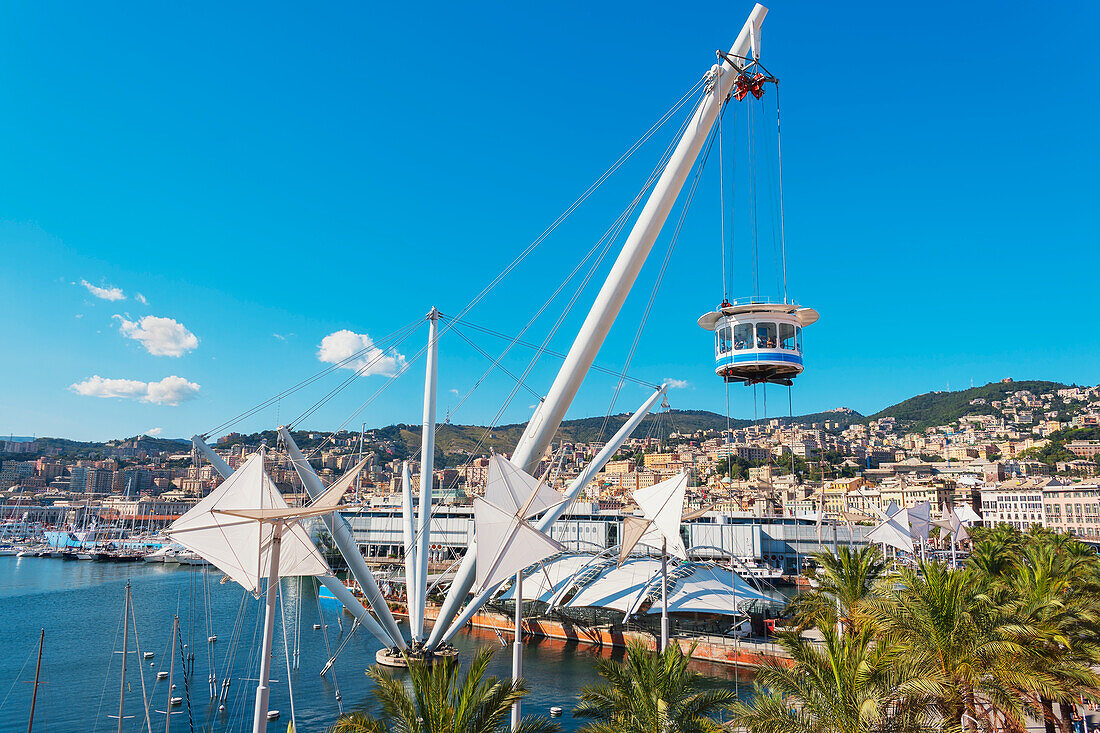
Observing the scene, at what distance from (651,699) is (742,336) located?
11.2 meters

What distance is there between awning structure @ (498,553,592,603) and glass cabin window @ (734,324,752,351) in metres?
22.8

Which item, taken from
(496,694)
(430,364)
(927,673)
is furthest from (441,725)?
(430,364)

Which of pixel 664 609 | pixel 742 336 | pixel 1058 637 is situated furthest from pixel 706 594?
pixel 1058 637

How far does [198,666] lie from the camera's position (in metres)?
30.2

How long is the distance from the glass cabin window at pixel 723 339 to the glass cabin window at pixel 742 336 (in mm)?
386

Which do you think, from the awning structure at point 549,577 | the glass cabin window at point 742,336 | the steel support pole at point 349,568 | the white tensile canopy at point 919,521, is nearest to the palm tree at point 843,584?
the glass cabin window at point 742,336

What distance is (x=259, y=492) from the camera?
12617 mm

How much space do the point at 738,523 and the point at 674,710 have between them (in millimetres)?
63343

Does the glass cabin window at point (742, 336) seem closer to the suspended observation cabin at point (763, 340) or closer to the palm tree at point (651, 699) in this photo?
the suspended observation cabin at point (763, 340)

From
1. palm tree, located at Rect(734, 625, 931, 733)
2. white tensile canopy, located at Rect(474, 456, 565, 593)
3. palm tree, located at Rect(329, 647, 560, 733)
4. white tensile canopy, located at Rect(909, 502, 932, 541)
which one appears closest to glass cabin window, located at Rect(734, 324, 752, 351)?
white tensile canopy, located at Rect(474, 456, 565, 593)

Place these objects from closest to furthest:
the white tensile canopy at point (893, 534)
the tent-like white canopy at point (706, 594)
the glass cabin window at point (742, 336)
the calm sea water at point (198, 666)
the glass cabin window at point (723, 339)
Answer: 1. the glass cabin window at point (742, 336)
2. the glass cabin window at point (723, 339)
3. the calm sea water at point (198, 666)
4. the white tensile canopy at point (893, 534)
5. the tent-like white canopy at point (706, 594)

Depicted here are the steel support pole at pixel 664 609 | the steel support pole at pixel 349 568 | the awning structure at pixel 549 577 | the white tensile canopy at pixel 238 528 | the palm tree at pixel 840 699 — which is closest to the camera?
the palm tree at pixel 840 699

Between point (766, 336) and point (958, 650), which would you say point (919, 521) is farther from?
point (958, 650)

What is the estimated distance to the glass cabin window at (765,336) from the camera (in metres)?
19.2
